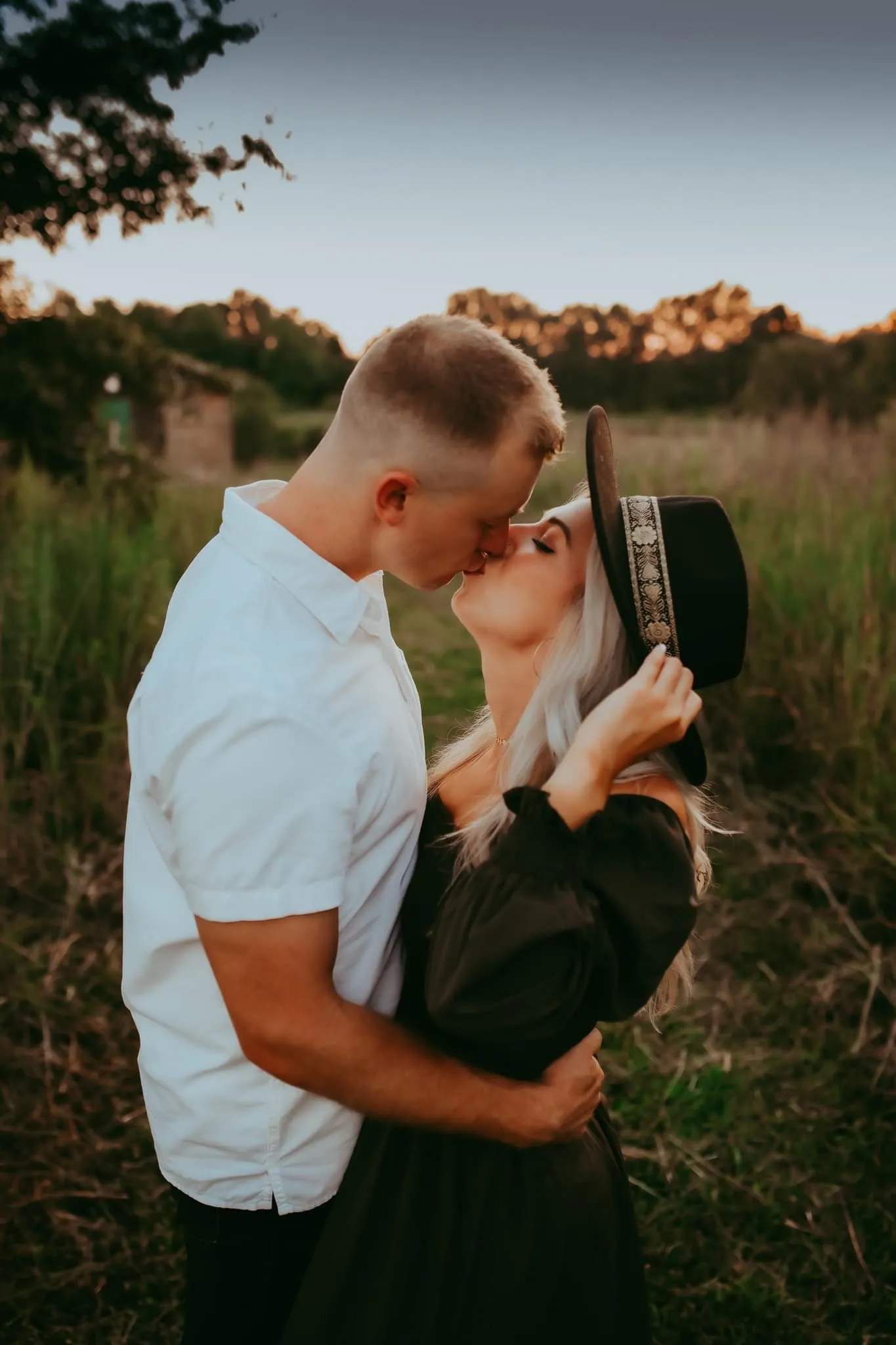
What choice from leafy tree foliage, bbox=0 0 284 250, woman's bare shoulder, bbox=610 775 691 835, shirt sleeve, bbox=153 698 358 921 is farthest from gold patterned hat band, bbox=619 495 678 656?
leafy tree foliage, bbox=0 0 284 250

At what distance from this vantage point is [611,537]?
1.68 meters

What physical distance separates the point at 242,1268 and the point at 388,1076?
1.78 feet

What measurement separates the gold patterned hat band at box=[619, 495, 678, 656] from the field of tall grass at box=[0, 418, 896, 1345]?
2.07 feet

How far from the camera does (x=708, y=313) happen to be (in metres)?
11.8

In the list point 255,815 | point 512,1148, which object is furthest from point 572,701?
point 512,1148

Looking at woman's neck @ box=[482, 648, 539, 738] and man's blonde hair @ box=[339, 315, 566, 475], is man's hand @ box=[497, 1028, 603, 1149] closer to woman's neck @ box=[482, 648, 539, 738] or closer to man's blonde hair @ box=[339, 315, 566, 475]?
woman's neck @ box=[482, 648, 539, 738]

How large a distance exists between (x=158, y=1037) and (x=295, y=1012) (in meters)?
0.43

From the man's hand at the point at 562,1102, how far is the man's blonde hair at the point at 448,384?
101 cm

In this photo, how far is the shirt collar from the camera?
154cm

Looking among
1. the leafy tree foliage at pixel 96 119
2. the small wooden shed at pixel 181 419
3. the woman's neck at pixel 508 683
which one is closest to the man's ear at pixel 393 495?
the woman's neck at pixel 508 683

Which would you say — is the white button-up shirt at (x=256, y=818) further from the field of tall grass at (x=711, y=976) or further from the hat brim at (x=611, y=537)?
the field of tall grass at (x=711, y=976)

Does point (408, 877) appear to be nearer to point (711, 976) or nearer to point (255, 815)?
point (255, 815)

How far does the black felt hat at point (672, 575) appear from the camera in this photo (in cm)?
167

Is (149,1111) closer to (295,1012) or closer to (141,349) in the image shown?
(295,1012)
